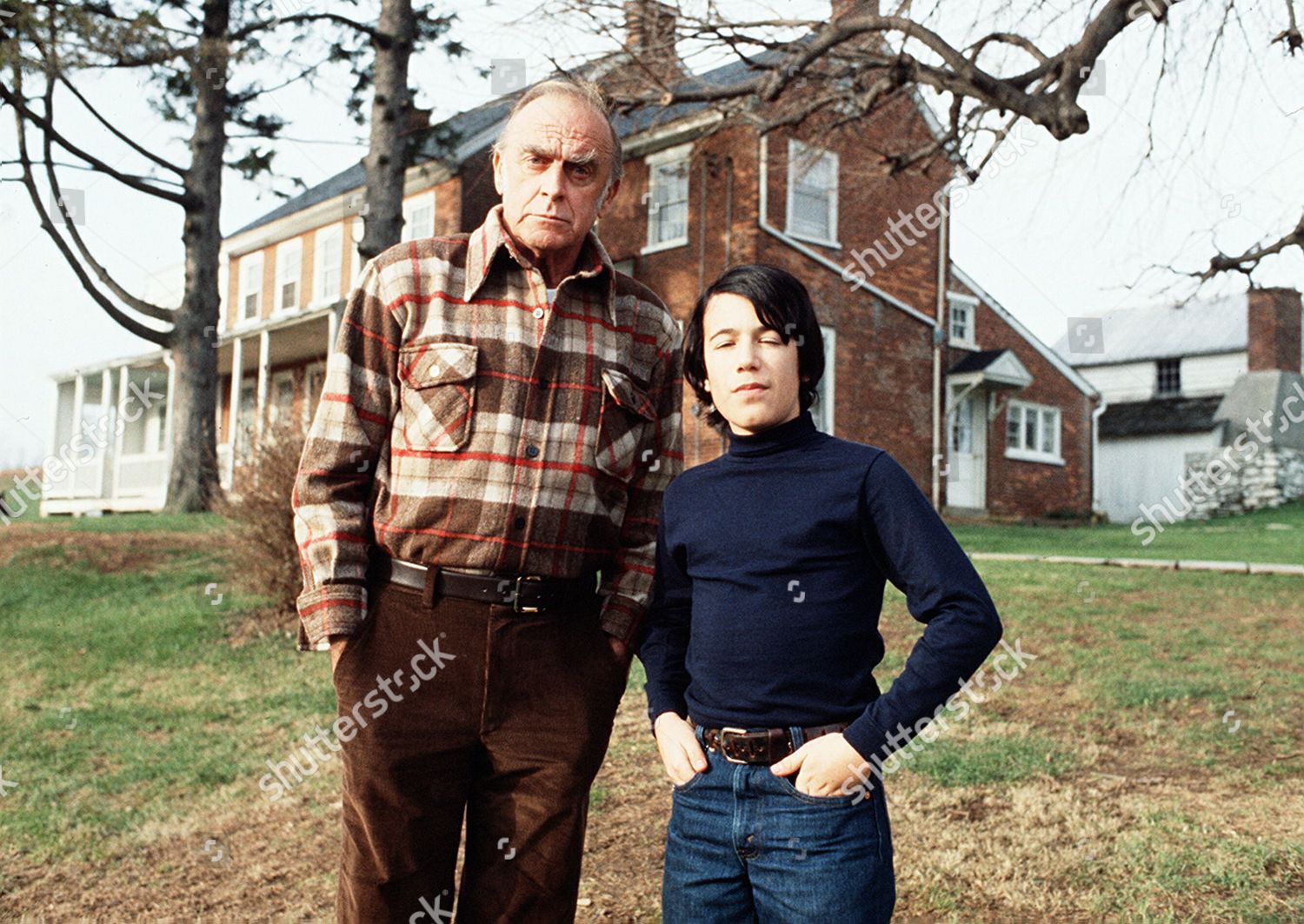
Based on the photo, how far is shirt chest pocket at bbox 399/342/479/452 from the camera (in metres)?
2.40

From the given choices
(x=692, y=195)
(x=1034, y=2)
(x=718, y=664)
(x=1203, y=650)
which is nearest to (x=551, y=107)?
(x=718, y=664)

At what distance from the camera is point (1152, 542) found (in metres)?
17.4

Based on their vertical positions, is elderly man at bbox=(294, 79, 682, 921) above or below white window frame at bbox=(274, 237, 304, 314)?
below

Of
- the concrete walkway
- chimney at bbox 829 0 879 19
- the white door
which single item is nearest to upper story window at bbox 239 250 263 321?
the white door

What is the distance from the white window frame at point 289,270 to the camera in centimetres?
2542

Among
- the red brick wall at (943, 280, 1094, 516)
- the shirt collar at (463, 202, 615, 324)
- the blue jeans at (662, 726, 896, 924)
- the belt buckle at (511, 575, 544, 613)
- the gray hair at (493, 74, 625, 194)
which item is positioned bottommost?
the blue jeans at (662, 726, 896, 924)

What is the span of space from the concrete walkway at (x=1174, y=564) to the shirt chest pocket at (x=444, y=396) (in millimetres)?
10902

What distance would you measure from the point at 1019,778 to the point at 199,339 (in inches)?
624

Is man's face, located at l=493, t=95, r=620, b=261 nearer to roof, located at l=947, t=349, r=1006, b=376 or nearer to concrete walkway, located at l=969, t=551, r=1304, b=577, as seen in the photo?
concrete walkway, located at l=969, t=551, r=1304, b=577

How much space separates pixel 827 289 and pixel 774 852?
16.8m

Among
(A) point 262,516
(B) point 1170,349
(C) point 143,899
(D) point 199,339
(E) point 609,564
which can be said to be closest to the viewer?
(E) point 609,564

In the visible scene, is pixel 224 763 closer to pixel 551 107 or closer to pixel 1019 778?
pixel 1019 778

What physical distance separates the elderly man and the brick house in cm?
1197

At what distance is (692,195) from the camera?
17828 mm
